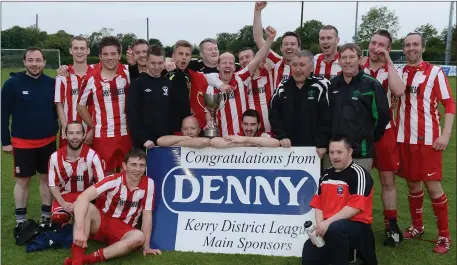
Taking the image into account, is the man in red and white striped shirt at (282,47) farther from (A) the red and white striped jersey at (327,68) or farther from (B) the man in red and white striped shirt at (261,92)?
(A) the red and white striped jersey at (327,68)

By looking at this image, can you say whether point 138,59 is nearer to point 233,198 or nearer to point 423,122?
point 233,198

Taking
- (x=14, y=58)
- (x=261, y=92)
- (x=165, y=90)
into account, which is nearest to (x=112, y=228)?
(x=165, y=90)

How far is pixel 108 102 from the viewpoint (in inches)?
169

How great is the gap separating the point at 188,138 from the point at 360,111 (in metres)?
1.57

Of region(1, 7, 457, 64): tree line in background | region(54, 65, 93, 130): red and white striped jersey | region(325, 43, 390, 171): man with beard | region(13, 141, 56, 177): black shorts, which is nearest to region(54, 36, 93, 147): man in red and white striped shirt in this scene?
region(54, 65, 93, 130): red and white striped jersey

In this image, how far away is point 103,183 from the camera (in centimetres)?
379

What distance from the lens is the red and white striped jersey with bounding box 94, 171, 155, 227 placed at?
384 cm

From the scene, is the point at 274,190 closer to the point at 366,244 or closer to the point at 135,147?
the point at 366,244

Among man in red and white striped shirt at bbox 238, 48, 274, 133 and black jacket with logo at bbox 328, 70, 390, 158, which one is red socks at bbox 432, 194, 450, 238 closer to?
black jacket with logo at bbox 328, 70, 390, 158

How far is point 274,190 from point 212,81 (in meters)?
1.28

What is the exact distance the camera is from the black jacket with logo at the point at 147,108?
4.06 meters

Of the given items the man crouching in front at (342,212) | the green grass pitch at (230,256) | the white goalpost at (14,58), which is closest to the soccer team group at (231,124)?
the man crouching in front at (342,212)

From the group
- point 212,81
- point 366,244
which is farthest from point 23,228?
point 366,244

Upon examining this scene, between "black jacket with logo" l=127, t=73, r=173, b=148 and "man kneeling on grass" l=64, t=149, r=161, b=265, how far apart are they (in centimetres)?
31
